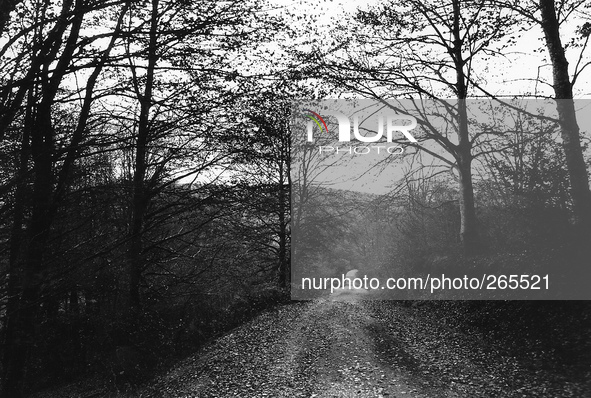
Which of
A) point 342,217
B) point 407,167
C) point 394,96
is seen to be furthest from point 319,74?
point 342,217

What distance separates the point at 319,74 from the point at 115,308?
8.46 metres

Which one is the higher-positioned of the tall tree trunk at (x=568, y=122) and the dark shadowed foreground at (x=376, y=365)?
the tall tree trunk at (x=568, y=122)

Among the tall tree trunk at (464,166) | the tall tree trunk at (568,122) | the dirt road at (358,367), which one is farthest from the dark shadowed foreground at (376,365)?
the tall tree trunk at (568,122)

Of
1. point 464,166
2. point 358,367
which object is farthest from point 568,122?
point 358,367

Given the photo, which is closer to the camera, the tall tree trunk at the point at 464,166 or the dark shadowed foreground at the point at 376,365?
the dark shadowed foreground at the point at 376,365

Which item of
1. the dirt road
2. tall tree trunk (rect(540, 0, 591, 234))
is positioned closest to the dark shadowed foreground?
the dirt road

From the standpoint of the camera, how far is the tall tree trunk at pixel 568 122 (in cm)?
873

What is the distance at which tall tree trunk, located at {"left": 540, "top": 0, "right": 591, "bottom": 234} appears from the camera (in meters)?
8.73

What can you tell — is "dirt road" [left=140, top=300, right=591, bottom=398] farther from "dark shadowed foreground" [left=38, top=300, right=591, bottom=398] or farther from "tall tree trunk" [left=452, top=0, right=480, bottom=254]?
"tall tree trunk" [left=452, top=0, right=480, bottom=254]

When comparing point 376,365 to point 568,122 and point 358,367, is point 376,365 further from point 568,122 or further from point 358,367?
point 568,122

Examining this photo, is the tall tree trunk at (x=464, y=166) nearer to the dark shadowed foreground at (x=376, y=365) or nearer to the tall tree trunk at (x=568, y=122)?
the dark shadowed foreground at (x=376, y=365)

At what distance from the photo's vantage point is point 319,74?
11641 millimetres

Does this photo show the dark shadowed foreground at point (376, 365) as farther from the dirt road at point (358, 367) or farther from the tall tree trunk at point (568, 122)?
the tall tree trunk at point (568, 122)

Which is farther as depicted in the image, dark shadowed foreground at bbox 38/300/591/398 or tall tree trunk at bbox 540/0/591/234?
tall tree trunk at bbox 540/0/591/234
